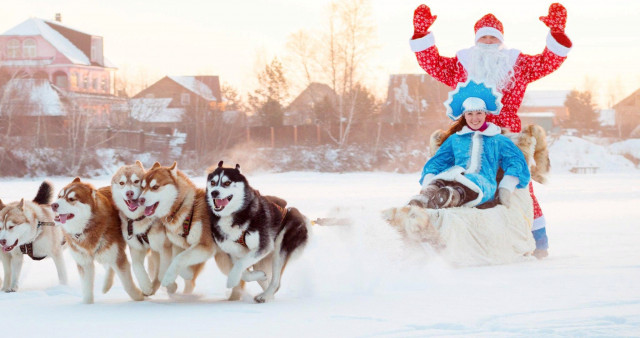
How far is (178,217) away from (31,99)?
2989cm

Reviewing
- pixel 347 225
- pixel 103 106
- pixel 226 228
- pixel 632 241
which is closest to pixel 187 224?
pixel 226 228

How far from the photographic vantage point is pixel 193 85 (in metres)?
46.2

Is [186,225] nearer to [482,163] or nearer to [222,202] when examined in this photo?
[222,202]

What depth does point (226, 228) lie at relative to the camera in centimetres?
463

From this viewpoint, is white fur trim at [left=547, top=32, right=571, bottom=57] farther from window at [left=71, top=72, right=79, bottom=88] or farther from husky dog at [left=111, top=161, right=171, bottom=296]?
window at [left=71, top=72, right=79, bottom=88]

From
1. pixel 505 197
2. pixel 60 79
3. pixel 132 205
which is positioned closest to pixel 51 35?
pixel 60 79

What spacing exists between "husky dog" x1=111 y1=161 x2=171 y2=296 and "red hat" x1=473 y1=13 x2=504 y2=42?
3.53 meters

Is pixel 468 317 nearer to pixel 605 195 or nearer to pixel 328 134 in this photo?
pixel 605 195

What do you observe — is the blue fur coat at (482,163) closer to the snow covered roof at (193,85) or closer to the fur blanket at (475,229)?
the fur blanket at (475,229)

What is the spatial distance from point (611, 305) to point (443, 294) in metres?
0.95

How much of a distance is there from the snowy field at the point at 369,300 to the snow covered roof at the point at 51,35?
35.4 m

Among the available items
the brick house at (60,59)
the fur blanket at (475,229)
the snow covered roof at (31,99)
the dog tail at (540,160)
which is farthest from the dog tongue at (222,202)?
the brick house at (60,59)

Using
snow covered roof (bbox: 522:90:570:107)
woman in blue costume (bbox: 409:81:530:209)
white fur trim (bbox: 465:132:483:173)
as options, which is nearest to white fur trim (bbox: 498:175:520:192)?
woman in blue costume (bbox: 409:81:530:209)

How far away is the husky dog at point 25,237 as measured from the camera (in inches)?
220
